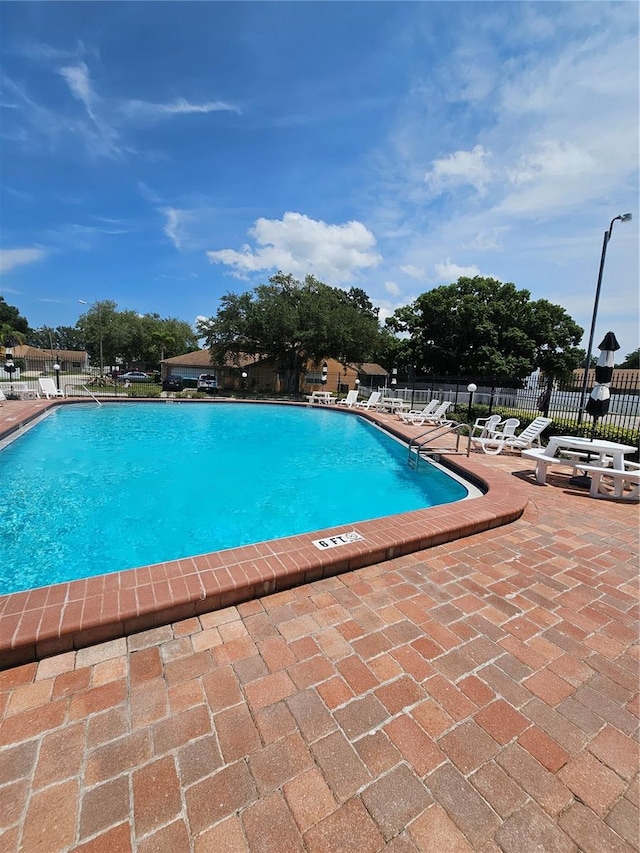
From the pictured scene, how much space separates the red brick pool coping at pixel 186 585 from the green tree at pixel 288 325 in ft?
70.3

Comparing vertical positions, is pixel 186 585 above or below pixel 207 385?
below

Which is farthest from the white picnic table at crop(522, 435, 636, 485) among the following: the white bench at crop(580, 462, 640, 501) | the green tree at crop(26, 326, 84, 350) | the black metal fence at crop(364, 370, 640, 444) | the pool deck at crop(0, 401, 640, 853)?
the green tree at crop(26, 326, 84, 350)

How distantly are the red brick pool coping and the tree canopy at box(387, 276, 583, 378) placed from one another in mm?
28916

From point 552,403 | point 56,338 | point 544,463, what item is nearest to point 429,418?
point 552,403

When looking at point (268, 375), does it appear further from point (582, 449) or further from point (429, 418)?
point (582, 449)

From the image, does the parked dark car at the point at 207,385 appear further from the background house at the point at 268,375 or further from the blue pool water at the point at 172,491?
the blue pool water at the point at 172,491

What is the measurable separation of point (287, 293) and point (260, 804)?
91.3 feet

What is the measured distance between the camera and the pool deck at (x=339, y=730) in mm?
1306

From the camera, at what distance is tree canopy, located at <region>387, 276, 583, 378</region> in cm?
2920

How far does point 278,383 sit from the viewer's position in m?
31.8

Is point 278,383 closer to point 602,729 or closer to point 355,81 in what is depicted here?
point 355,81

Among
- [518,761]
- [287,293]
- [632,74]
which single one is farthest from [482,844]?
[287,293]

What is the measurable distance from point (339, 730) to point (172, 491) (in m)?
5.76

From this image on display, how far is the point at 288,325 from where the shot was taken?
23.5 meters
